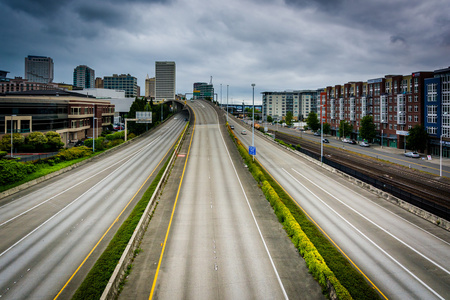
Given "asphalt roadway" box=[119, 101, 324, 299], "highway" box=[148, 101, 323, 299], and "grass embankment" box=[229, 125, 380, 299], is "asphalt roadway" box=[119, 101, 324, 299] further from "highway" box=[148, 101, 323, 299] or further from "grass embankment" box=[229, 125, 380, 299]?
"grass embankment" box=[229, 125, 380, 299]

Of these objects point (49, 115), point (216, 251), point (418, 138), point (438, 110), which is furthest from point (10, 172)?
point (438, 110)

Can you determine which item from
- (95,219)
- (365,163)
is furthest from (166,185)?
(365,163)

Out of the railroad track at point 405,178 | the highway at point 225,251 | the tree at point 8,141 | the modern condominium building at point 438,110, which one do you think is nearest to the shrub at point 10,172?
the tree at point 8,141

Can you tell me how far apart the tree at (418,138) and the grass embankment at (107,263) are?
2455 inches

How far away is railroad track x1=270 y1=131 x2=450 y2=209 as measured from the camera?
1417 inches

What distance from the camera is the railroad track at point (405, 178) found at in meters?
36.0

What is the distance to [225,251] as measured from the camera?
65.3 feet

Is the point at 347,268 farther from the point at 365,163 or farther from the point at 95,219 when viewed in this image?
the point at 365,163

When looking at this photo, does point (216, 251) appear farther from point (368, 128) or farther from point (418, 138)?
point (368, 128)

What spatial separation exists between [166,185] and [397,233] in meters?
24.0

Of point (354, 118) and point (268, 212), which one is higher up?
point (354, 118)

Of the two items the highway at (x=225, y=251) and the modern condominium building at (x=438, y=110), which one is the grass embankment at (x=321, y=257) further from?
the modern condominium building at (x=438, y=110)

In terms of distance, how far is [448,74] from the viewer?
61500mm

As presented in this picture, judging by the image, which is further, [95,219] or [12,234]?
[95,219]
